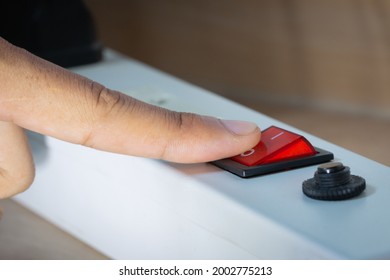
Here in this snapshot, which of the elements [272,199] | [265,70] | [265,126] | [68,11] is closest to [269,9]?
[265,70]

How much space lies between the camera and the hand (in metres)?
0.54

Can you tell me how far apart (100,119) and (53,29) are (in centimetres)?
42

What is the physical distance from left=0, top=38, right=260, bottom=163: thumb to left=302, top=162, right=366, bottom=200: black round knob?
0.07 metres

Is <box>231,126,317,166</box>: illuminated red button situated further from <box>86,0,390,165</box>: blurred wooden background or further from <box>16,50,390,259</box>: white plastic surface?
<box>86,0,390,165</box>: blurred wooden background

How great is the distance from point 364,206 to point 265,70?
0.53 m

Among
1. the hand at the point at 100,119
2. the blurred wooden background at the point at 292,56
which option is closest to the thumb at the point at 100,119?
the hand at the point at 100,119

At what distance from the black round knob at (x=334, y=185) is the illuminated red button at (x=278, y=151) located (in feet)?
0.19

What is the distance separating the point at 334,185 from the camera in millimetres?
522

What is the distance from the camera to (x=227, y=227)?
0.54 meters

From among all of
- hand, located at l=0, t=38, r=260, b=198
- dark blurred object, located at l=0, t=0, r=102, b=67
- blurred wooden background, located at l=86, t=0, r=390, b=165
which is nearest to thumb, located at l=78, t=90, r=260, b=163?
hand, located at l=0, t=38, r=260, b=198

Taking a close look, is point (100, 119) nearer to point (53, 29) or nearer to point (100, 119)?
point (100, 119)

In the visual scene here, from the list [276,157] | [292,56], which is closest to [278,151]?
[276,157]

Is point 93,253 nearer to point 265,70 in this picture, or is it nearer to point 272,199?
point 272,199

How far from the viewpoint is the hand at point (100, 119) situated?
54 centimetres
